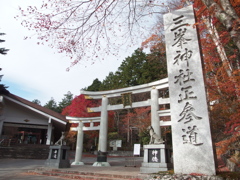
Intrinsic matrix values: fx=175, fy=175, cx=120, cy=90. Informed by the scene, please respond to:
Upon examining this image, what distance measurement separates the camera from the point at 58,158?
9.83 meters

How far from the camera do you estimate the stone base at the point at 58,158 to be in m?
9.76

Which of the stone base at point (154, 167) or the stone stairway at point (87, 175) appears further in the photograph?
the stone base at point (154, 167)

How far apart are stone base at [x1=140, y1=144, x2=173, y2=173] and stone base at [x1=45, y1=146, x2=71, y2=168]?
189 inches

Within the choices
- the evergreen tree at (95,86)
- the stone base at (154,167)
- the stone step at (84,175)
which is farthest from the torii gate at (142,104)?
the evergreen tree at (95,86)

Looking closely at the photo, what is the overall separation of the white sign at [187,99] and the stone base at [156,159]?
2.71 meters

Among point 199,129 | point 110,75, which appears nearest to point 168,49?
point 199,129

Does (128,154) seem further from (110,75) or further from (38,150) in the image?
(110,75)

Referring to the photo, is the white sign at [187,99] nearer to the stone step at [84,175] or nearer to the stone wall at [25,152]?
the stone step at [84,175]

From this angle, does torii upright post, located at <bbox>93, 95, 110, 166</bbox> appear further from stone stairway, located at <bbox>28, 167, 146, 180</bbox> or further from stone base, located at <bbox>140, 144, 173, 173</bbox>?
stone base, located at <bbox>140, 144, 173, 173</bbox>

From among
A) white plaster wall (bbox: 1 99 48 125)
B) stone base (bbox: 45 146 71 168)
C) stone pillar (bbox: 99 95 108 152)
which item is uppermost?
white plaster wall (bbox: 1 99 48 125)

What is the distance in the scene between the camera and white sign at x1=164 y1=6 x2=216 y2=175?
4581 millimetres

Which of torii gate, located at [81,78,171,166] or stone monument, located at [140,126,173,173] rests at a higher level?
torii gate, located at [81,78,171,166]

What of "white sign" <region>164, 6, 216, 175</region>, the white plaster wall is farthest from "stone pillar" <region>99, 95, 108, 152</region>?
the white plaster wall

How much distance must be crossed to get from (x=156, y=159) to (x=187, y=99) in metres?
3.69
